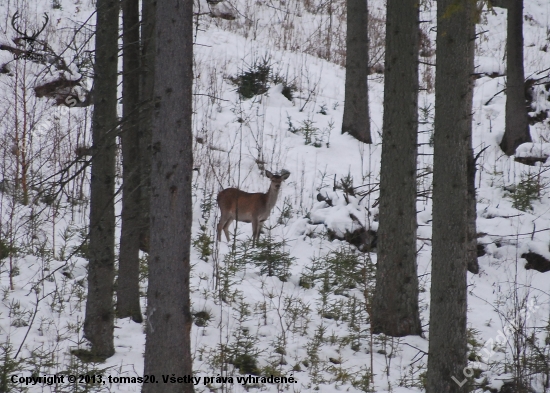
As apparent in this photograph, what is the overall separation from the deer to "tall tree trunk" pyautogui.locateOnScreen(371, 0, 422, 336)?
371 cm

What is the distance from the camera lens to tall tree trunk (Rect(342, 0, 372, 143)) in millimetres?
13367

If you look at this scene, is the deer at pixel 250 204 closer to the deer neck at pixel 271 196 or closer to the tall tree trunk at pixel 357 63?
the deer neck at pixel 271 196

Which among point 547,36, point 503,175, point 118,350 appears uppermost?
point 547,36

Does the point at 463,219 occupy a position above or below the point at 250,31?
below

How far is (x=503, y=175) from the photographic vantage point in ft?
40.1

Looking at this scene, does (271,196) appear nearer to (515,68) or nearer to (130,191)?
(130,191)

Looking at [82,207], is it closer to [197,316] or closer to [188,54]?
[197,316]

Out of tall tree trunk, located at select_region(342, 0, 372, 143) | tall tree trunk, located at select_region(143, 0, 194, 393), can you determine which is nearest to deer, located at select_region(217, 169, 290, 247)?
tall tree trunk, located at select_region(342, 0, 372, 143)

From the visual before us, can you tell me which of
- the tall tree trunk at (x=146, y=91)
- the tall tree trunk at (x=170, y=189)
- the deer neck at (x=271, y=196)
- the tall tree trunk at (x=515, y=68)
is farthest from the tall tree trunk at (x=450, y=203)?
the tall tree trunk at (x=515, y=68)

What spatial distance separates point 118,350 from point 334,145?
8.75 metres

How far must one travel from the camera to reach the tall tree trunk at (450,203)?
462 centimetres

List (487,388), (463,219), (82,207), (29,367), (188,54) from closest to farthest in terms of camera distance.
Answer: (188,54)
(463,219)
(29,367)
(487,388)
(82,207)

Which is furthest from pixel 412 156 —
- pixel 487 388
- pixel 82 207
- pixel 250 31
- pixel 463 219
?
pixel 250 31

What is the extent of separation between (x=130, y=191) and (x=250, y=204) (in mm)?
4152
